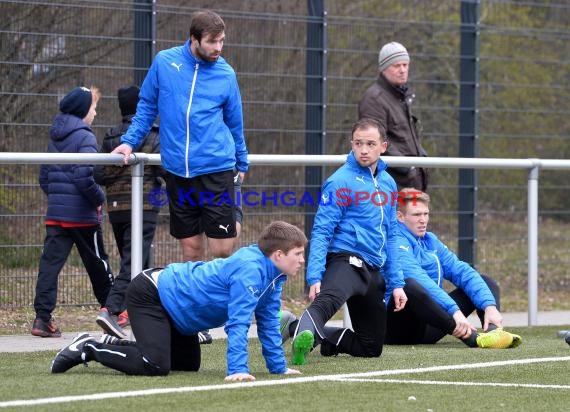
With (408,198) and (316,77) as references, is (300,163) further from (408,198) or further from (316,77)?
(316,77)

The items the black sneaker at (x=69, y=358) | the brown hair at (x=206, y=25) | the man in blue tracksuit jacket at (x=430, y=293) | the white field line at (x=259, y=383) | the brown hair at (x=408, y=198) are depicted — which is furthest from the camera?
the brown hair at (x=408, y=198)

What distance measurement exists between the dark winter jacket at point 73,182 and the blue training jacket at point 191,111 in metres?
1.12

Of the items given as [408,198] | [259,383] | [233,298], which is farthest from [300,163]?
[259,383]

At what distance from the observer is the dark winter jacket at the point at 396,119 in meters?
9.59

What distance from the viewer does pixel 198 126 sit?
26.3ft

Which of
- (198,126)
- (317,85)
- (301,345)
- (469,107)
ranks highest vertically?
(317,85)

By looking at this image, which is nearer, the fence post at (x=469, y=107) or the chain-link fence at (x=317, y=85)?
the chain-link fence at (x=317, y=85)

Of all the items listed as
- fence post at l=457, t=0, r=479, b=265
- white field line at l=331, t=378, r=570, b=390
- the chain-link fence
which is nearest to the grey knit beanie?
the chain-link fence

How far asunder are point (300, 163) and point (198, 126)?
1257 mm

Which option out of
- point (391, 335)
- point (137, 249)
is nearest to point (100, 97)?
point (137, 249)

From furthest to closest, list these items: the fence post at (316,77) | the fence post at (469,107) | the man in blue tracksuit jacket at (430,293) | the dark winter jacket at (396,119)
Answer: the fence post at (469,107) → the fence post at (316,77) → the dark winter jacket at (396,119) → the man in blue tracksuit jacket at (430,293)

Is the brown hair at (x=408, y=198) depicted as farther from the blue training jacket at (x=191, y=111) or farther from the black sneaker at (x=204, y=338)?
the black sneaker at (x=204, y=338)

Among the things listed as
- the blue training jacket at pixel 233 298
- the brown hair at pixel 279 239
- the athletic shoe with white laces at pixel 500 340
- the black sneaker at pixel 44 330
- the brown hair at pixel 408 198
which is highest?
the brown hair at pixel 408 198

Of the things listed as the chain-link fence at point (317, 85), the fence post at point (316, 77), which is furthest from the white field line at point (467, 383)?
the fence post at point (316, 77)
